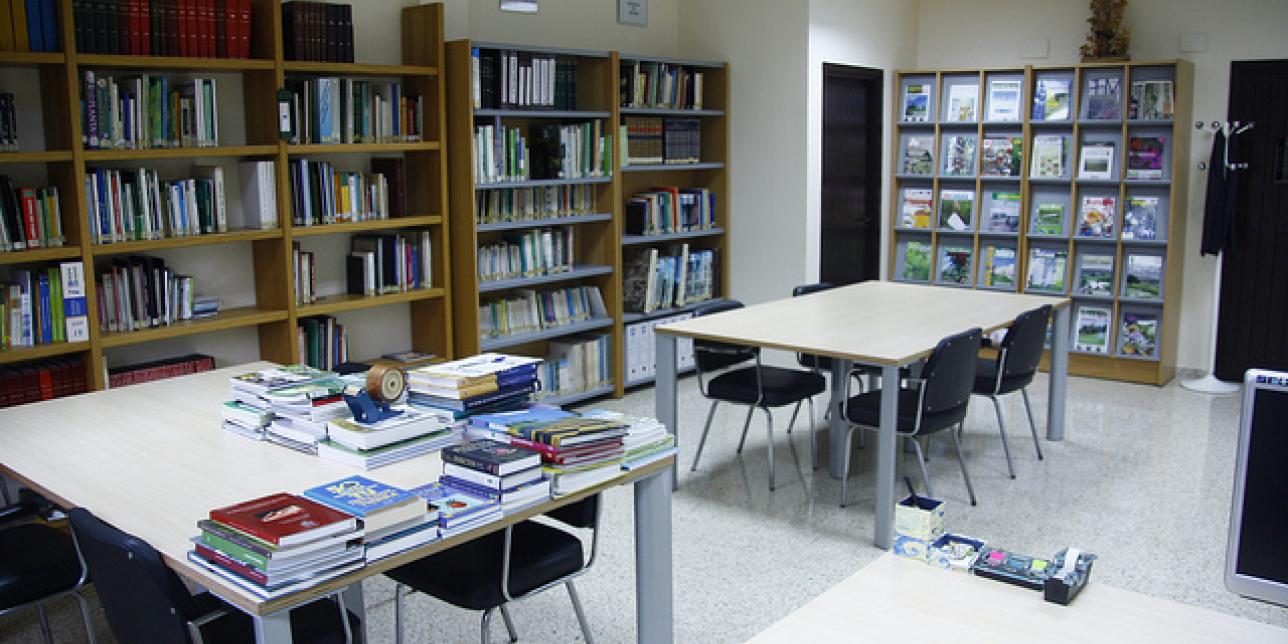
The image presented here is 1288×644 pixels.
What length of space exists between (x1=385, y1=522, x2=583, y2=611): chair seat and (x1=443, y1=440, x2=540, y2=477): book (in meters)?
0.38

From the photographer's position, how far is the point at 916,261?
8.12 meters

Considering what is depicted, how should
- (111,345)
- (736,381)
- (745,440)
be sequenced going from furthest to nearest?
1. (745,440)
2. (736,381)
3. (111,345)

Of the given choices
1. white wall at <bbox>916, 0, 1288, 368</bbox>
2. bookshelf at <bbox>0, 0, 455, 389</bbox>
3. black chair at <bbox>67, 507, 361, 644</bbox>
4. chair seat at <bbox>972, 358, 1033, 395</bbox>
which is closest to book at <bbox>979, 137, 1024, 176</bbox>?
Result: white wall at <bbox>916, 0, 1288, 368</bbox>

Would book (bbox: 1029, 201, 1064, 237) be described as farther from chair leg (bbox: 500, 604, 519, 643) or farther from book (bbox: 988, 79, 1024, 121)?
chair leg (bbox: 500, 604, 519, 643)

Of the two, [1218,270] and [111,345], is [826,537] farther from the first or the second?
[1218,270]

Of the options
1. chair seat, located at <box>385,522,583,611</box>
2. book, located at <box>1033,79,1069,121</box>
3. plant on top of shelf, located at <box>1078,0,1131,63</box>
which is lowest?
chair seat, located at <box>385,522,583,611</box>

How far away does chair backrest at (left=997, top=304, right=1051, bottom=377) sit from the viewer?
5.08m

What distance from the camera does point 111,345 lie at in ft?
14.6

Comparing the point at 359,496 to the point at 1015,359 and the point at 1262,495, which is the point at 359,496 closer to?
the point at 1262,495

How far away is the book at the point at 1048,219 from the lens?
7.43 meters

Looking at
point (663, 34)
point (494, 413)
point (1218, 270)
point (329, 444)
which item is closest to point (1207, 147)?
point (1218, 270)

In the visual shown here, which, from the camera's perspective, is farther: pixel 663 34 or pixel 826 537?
pixel 663 34

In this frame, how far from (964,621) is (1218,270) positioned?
6.03 meters

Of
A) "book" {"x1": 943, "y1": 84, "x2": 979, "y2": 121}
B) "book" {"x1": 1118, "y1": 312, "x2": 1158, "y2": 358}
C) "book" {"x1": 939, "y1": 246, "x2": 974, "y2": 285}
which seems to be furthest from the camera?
"book" {"x1": 939, "y1": 246, "x2": 974, "y2": 285}
